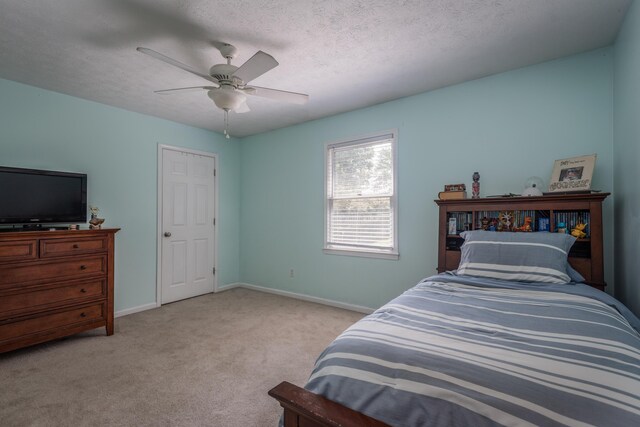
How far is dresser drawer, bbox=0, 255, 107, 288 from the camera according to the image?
2.57 metres

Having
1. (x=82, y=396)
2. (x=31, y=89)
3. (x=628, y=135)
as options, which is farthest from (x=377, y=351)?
(x=31, y=89)

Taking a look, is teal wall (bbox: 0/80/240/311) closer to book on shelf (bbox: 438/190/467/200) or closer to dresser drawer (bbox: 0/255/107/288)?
dresser drawer (bbox: 0/255/107/288)

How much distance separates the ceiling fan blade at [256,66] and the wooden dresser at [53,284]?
84.6 inches

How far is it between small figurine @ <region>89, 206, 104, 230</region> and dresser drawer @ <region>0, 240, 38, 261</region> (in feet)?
1.75

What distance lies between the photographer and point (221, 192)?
197 inches

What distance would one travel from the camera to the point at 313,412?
1047mm

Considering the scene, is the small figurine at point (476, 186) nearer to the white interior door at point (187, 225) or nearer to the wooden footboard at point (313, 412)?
the wooden footboard at point (313, 412)

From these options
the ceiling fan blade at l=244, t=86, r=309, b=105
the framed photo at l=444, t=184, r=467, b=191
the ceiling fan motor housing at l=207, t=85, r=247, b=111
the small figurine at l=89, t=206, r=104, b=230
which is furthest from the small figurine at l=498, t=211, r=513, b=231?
the small figurine at l=89, t=206, r=104, b=230

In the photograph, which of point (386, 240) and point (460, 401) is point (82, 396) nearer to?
point (460, 401)

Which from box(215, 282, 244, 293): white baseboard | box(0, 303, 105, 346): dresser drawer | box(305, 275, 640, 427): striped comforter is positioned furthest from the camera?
box(215, 282, 244, 293): white baseboard

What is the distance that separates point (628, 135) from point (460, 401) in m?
2.29

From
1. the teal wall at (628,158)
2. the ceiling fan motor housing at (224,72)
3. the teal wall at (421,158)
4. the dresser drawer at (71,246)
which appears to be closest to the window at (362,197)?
the teal wall at (421,158)

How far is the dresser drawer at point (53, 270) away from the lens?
8.43 ft

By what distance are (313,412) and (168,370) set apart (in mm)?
1892
